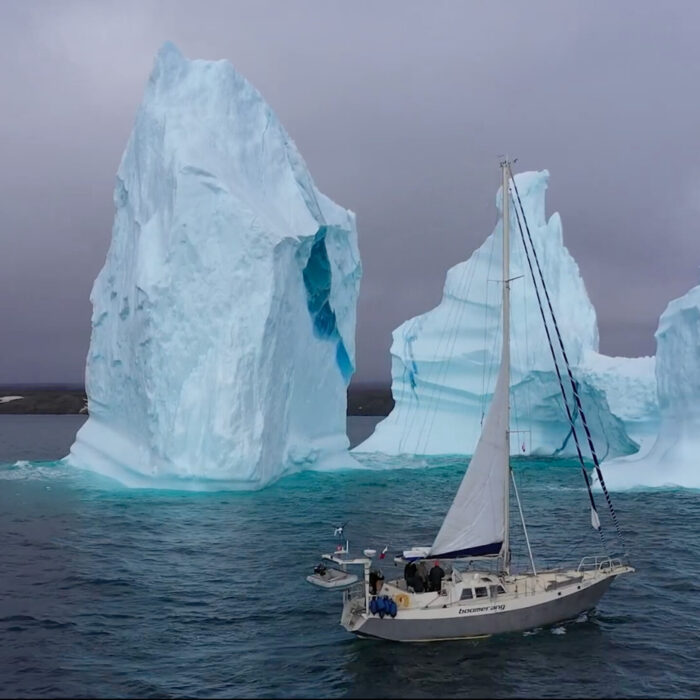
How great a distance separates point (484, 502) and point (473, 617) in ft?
7.37

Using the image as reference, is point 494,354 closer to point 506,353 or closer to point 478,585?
point 506,353

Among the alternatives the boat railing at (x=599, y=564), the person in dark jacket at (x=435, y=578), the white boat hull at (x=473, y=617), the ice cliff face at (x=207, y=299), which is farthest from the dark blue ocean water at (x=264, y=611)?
the ice cliff face at (x=207, y=299)

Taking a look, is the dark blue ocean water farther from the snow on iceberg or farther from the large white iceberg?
the large white iceberg

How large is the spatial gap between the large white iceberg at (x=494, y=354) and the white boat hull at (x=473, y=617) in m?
24.3

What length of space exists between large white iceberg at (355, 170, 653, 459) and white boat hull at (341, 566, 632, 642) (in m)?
24.3

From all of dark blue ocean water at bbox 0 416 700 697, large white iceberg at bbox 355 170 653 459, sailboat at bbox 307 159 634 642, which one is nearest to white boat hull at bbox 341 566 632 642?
sailboat at bbox 307 159 634 642

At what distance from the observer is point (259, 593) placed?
14492 millimetres

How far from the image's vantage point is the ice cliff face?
2530 centimetres

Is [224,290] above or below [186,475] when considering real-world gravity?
above

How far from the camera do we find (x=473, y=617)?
12.1 meters

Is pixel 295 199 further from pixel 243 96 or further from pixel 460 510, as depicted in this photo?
pixel 460 510

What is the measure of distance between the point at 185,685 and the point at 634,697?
5.91m

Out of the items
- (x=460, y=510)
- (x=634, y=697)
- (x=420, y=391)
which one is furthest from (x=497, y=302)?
(x=634, y=697)

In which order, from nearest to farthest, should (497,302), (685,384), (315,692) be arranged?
1. (315,692)
2. (685,384)
3. (497,302)
